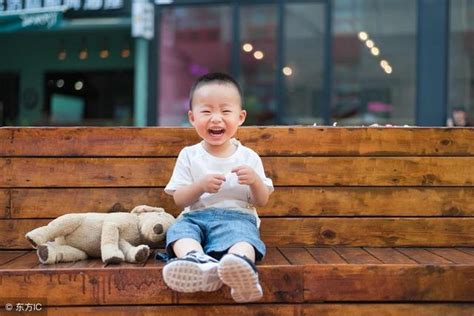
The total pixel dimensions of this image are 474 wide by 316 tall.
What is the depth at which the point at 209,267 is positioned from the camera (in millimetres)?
1950

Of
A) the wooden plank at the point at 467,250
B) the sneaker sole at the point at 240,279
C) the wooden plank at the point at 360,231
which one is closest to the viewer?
the sneaker sole at the point at 240,279

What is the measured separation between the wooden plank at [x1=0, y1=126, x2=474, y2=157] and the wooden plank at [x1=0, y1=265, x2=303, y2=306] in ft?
2.61

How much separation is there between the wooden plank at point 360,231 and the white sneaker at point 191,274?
0.75 metres

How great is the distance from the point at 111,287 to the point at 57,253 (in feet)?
1.12

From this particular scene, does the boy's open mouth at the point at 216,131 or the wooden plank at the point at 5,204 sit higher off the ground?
the boy's open mouth at the point at 216,131

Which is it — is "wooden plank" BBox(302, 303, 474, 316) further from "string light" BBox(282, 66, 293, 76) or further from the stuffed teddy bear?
"string light" BBox(282, 66, 293, 76)

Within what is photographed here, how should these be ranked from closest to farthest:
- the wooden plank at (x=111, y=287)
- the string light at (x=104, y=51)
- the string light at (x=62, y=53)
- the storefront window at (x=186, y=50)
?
the wooden plank at (x=111, y=287) → the storefront window at (x=186, y=50) → the string light at (x=104, y=51) → the string light at (x=62, y=53)

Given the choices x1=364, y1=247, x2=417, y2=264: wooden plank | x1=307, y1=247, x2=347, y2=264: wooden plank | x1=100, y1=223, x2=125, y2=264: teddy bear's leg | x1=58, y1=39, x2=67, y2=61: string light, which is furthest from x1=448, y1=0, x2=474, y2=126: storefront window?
x1=58, y1=39, x2=67, y2=61: string light

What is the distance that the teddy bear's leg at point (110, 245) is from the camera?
222cm

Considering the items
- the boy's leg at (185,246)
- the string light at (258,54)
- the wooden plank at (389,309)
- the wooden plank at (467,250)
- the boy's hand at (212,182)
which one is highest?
the string light at (258,54)

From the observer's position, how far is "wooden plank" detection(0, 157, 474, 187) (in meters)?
2.72

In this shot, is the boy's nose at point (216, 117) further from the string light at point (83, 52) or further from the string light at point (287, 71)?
the string light at point (83, 52)

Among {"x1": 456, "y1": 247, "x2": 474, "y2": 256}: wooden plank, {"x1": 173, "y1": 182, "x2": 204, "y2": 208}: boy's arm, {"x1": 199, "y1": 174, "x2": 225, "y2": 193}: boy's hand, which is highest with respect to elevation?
{"x1": 199, "y1": 174, "x2": 225, "y2": 193}: boy's hand

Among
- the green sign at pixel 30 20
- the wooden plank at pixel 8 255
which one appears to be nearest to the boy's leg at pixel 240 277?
the wooden plank at pixel 8 255
